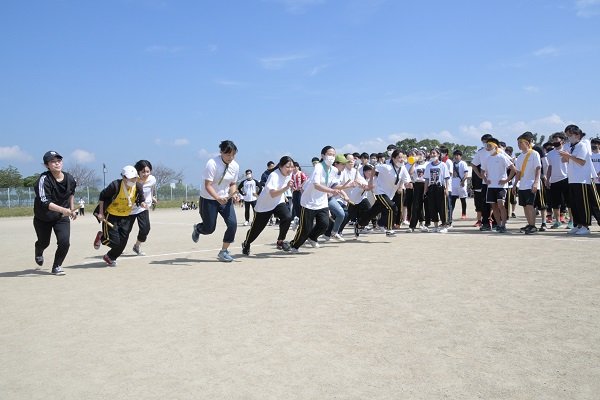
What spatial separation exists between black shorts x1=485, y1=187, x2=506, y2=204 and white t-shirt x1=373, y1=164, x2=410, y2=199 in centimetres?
201

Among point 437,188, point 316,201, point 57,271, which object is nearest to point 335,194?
point 316,201

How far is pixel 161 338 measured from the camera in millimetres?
4180

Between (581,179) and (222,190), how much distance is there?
7363 millimetres

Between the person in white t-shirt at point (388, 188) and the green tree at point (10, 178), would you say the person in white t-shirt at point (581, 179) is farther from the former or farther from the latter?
the green tree at point (10, 178)

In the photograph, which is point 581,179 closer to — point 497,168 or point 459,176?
point 497,168

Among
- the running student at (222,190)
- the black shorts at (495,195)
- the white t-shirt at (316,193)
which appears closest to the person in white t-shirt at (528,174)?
the black shorts at (495,195)

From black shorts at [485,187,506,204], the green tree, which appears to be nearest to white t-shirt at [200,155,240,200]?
black shorts at [485,187,506,204]

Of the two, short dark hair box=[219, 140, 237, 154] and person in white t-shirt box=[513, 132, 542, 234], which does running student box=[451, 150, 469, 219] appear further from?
short dark hair box=[219, 140, 237, 154]

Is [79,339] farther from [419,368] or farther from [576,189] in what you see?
[576,189]

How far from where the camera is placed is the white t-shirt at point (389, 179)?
1184 centimetres

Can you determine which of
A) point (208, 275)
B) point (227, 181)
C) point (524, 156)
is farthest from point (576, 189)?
point (208, 275)

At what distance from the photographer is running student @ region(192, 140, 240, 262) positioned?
8.45 metres

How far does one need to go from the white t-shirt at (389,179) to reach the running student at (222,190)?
4.31 m

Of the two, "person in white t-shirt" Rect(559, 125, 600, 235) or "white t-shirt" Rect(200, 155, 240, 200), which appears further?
"person in white t-shirt" Rect(559, 125, 600, 235)
